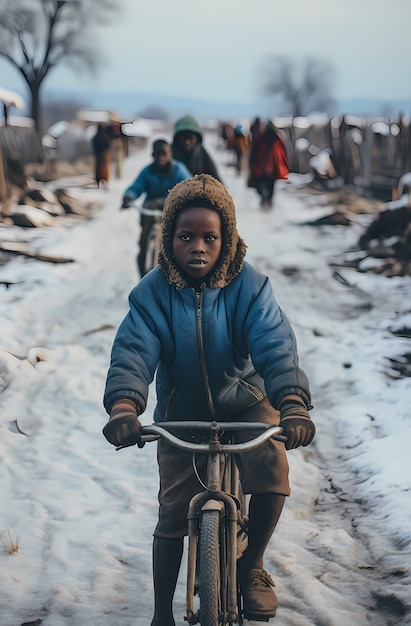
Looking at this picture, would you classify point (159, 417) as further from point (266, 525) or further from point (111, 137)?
point (111, 137)

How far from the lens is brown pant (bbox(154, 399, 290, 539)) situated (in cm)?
309

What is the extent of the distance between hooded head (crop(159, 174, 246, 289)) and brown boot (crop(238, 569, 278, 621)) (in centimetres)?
116

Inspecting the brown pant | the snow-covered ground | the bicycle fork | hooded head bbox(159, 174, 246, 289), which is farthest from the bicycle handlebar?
the snow-covered ground

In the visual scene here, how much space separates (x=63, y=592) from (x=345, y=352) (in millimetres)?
4161

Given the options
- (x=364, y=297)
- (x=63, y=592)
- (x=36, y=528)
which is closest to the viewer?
(x=63, y=592)

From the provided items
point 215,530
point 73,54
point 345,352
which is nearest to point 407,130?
point 345,352

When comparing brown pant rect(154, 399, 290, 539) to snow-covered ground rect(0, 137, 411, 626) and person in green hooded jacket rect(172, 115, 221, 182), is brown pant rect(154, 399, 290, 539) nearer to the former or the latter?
snow-covered ground rect(0, 137, 411, 626)

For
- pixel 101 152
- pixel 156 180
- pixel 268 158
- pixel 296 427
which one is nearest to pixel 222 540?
pixel 296 427

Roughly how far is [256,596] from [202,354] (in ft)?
3.29

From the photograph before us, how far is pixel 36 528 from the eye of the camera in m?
4.37

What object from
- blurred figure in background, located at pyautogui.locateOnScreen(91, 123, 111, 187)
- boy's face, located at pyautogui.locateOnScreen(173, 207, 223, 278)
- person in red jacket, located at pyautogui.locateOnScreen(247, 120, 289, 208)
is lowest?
blurred figure in background, located at pyautogui.locateOnScreen(91, 123, 111, 187)

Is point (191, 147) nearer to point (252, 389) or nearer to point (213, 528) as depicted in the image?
point (252, 389)

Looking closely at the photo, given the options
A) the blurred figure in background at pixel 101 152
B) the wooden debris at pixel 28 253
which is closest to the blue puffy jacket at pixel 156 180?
the wooden debris at pixel 28 253

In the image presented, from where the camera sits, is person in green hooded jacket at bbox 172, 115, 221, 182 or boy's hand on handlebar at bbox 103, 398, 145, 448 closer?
boy's hand on handlebar at bbox 103, 398, 145, 448
